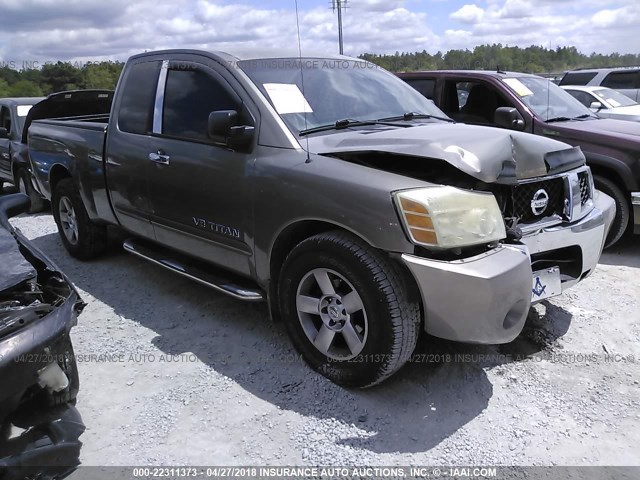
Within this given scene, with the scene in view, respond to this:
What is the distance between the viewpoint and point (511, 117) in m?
4.87

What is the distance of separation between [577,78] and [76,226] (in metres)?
11.7

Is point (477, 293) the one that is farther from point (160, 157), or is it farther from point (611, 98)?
point (611, 98)

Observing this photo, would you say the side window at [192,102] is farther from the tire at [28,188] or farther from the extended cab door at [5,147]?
the extended cab door at [5,147]

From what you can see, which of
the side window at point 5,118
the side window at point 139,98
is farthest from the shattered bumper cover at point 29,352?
the side window at point 5,118

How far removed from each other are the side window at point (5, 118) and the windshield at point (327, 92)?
6815mm

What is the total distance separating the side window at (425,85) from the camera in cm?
669

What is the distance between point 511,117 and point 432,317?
294 centimetres

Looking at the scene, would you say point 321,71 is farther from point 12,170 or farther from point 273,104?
point 12,170

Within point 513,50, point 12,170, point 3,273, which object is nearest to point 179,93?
point 3,273

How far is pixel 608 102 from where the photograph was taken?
30.8ft

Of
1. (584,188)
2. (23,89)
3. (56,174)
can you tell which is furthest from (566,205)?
(23,89)

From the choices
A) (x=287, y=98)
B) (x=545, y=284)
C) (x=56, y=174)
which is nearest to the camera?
(x=545, y=284)

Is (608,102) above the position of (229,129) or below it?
below

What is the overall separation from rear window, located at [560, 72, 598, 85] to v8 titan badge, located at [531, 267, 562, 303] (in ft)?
36.3
